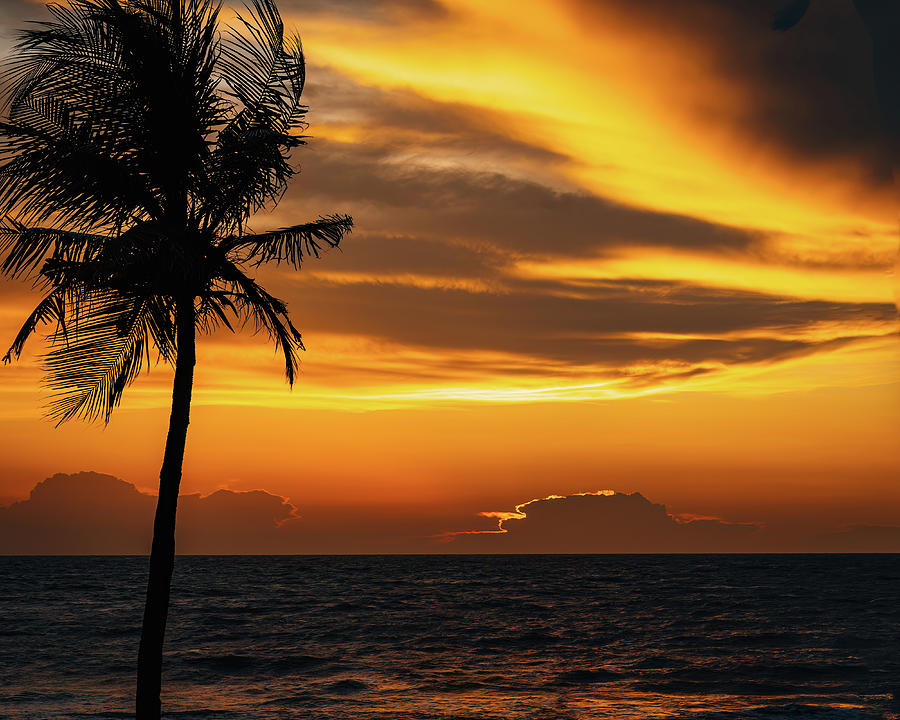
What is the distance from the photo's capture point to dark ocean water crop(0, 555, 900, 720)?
25281 millimetres

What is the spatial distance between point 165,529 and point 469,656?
1120 inches

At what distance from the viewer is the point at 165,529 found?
39.6ft

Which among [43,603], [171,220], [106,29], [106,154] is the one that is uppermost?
[106,29]

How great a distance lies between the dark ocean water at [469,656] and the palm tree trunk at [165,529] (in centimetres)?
1249

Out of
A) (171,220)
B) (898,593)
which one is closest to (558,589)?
(898,593)

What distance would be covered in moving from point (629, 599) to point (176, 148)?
→ 66.0 metres

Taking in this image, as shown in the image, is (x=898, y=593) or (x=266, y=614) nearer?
(x=266, y=614)

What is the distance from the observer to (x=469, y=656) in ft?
125

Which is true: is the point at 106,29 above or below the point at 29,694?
above

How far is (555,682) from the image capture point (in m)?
30.3

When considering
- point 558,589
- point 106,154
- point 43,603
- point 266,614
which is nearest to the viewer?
point 106,154

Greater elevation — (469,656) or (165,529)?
(165,529)

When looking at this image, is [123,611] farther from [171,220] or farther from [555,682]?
[171,220]

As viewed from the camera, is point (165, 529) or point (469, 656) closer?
point (165, 529)
